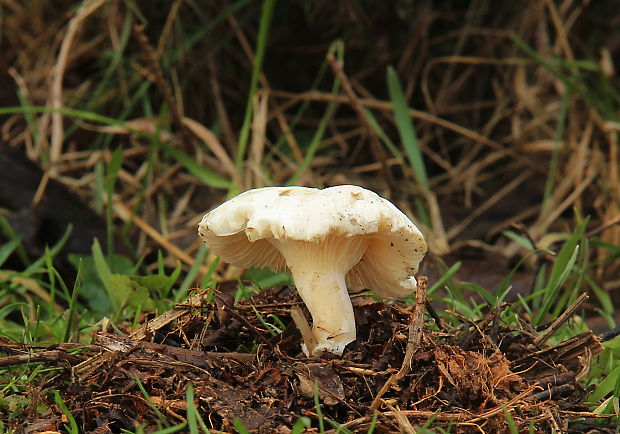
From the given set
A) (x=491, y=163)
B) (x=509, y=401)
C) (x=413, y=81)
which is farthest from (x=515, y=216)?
(x=509, y=401)

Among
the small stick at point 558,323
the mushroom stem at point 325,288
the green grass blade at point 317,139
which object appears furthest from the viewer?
the green grass blade at point 317,139

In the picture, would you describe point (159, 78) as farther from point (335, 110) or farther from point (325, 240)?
point (325, 240)

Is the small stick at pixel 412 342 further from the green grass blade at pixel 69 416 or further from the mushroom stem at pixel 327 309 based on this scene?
the green grass blade at pixel 69 416

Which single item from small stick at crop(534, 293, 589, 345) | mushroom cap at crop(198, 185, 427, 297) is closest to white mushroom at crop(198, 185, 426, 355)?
mushroom cap at crop(198, 185, 427, 297)

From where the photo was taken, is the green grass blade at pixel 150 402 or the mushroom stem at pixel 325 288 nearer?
the green grass blade at pixel 150 402

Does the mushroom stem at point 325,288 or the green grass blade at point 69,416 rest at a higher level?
the mushroom stem at point 325,288

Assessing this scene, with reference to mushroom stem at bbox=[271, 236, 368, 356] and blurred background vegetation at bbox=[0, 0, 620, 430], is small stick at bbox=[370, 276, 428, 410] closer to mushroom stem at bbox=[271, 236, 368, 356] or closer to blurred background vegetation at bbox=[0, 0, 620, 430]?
mushroom stem at bbox=[271, 236, 368, 356]

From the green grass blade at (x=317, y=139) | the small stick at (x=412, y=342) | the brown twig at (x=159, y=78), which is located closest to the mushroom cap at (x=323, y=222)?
the small stick at (x=412, y=342)

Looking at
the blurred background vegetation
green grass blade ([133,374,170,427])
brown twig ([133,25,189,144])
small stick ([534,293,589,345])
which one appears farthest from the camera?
the blurred background vegetation

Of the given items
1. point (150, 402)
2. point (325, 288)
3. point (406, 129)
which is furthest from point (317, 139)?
point (150, 402)

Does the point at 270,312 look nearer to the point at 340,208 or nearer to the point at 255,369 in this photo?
the point at 255,369
